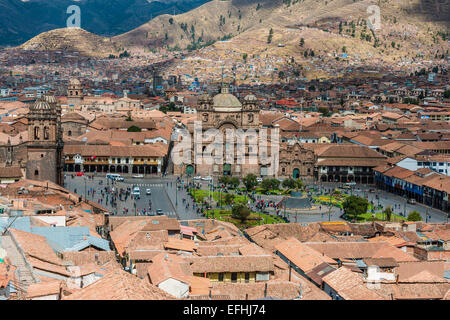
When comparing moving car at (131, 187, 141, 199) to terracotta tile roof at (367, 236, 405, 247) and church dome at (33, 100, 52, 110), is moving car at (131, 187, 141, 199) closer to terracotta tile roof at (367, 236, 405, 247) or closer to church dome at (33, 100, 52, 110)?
church dome at (33, 100, 52, 110)

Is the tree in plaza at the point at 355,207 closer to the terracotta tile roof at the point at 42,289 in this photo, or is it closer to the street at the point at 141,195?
the street at the point at 141,195

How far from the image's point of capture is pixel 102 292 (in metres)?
13.7

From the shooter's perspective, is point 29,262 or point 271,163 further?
point 271,163

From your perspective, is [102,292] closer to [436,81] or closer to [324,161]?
[324,161]

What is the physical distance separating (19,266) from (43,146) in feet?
97.3

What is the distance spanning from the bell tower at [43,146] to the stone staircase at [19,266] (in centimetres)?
2605

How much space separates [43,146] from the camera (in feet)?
156

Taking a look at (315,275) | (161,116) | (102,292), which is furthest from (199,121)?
(102,292)

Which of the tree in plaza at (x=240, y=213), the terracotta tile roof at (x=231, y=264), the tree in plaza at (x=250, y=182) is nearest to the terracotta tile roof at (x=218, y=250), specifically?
the terracotta tile roof at (x=231, y=264)

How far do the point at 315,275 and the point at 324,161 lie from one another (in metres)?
40.9

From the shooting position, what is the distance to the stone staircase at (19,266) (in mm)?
16903

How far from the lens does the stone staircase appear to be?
1690 centimetres

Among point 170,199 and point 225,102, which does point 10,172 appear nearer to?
point 170,199
